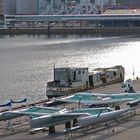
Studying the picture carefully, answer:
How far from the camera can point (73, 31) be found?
103938 millimetres

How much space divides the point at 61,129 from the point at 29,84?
1694cm

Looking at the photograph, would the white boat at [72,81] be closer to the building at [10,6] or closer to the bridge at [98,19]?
the bridge at [98,19]

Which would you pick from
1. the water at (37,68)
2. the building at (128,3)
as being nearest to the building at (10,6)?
the building at (128,3)

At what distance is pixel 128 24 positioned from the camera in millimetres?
109688

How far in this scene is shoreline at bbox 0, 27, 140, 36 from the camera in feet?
337

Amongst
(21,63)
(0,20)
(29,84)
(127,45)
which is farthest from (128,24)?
(29,84)

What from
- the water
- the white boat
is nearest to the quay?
the white boat

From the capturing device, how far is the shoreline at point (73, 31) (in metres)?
103

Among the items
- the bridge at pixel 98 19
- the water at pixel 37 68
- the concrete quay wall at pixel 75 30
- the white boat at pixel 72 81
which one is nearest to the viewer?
the white boat at pixel 72 81

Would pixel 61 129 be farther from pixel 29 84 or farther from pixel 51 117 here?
pixel 29 84

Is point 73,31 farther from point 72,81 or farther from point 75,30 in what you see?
point 72,81

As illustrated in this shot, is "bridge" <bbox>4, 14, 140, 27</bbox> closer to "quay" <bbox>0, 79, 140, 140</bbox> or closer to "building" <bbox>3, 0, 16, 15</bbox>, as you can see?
"building" <bbox>3, 0, 16, 15</bbox>

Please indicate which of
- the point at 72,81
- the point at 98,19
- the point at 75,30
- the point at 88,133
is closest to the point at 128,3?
the point at 98,19

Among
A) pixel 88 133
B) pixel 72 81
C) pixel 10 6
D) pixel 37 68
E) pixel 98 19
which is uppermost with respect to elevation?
pixel 88 133
